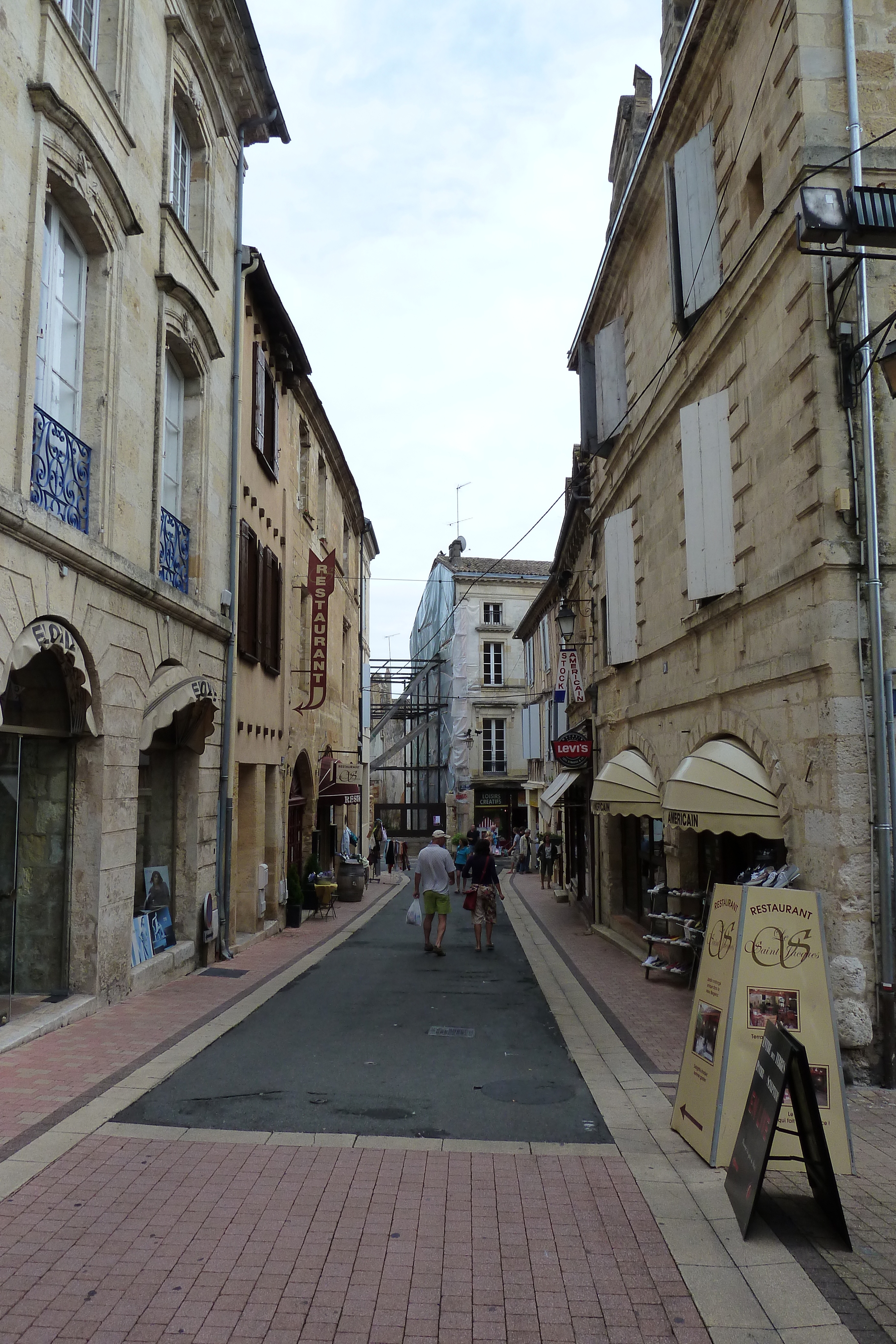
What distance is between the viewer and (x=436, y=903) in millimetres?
13445

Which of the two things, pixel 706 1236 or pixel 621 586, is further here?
pixel 621 586

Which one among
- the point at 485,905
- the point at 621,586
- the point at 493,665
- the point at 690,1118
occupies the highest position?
the point at 493,665

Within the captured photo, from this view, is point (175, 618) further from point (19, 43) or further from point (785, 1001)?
point (785, 1001)

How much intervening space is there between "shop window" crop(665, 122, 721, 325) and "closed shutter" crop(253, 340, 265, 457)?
6.84 meters

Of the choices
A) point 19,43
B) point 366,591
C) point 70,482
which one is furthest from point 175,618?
point 366,591

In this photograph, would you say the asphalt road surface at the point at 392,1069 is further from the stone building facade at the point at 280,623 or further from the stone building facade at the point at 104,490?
the stone building facade at the point at 280,623

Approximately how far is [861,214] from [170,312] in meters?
7.62

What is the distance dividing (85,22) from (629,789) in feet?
33.3

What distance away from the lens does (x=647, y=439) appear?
12883mm

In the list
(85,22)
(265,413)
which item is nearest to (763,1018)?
(85,22)

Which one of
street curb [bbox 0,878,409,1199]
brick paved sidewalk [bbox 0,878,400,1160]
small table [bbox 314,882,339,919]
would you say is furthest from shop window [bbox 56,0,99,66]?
small table [bbox 314,882,339,919]

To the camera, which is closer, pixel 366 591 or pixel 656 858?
pixel 656 858

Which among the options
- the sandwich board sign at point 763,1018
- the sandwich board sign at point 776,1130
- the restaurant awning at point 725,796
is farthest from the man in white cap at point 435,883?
the sandwich board sign at point 776,1130

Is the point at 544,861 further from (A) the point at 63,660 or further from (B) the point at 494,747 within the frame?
(A) the point at 63,660
